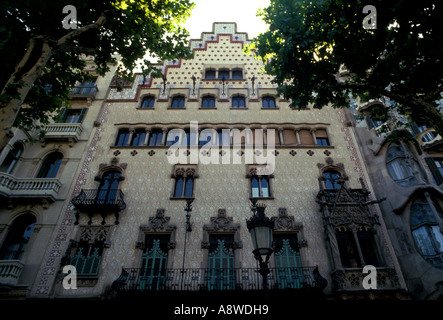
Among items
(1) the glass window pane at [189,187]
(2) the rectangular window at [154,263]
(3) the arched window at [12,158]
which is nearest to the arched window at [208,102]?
(1) the glass window pane at [189,187]

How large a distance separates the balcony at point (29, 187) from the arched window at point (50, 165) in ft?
3.27

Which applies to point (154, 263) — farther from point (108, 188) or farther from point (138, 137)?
point (138, 137)

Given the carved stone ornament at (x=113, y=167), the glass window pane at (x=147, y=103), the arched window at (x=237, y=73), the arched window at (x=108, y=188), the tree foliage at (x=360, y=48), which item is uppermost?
the arched window at (x=237, y=73)

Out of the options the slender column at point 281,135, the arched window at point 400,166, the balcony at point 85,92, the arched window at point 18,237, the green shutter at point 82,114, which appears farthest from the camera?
the balcony at point 85,92

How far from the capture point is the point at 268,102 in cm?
1744

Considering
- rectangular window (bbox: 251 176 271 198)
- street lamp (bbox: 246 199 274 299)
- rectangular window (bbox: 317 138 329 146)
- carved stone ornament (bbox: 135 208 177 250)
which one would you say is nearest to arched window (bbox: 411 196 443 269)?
rectangular window (bbox: 317 138 329 146)

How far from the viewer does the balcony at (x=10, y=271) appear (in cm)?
1038

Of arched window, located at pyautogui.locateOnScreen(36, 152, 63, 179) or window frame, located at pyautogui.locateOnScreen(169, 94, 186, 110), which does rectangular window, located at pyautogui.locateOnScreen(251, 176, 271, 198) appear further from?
arched window, located at pyautogui.locateOnScreen(36, 152, 63, 179)

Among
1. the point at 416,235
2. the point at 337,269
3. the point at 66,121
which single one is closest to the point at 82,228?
the point at 66,121

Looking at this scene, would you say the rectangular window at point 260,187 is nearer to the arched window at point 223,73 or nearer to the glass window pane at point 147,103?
the glass window pane at point 147,103

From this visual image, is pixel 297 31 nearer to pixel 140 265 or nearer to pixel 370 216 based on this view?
pixel 370 216

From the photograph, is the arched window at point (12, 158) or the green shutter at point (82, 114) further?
the green shutter at point (82, 114)

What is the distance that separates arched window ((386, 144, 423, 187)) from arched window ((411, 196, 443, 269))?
1049mm
